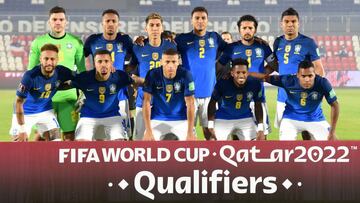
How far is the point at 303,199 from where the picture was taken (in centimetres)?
547

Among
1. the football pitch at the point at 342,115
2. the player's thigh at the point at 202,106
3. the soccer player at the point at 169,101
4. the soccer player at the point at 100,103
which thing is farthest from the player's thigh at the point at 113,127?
the football pitch at the point at 342,115

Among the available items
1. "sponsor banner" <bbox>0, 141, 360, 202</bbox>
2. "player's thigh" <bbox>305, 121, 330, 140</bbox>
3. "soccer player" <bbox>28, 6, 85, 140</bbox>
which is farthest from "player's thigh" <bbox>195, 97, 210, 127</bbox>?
"sponsor banner" <bbox>0, 141, 360, 202</bbox>

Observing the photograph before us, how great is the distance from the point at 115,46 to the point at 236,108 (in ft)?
5.23

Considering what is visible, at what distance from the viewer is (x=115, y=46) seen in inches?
314

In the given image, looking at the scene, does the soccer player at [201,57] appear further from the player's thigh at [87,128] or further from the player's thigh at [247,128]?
the player's thigh at [87,128]

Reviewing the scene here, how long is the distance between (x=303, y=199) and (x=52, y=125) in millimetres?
3125

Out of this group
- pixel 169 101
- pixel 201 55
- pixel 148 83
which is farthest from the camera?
pixel 201 55

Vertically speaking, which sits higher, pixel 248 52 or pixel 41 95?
pixel 248 52

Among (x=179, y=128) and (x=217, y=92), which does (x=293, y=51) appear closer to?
(x=217, y=92)

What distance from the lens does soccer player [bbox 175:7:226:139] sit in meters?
8.05

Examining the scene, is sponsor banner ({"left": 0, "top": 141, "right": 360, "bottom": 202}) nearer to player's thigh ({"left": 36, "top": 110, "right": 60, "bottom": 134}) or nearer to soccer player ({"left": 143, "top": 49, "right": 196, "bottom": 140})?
soccer player ({"left": 143, "top": 49, "right": 196, "bottom": 140})

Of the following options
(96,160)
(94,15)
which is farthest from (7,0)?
(96,160)

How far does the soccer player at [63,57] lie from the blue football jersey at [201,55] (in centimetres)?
124

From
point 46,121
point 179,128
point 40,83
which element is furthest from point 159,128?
point 40,83
